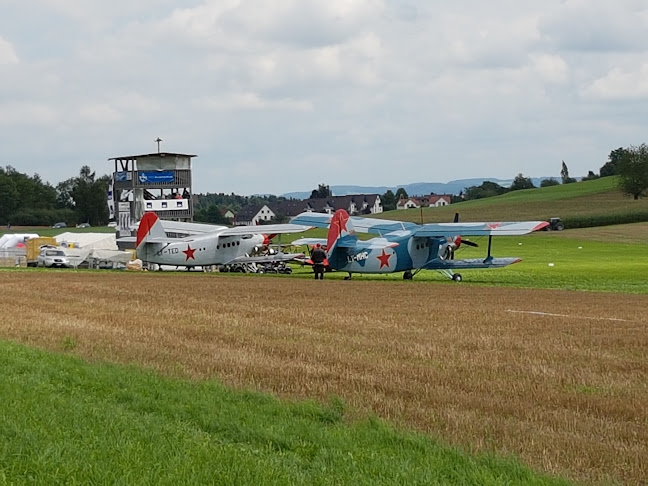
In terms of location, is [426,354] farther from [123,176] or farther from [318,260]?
[123,176]

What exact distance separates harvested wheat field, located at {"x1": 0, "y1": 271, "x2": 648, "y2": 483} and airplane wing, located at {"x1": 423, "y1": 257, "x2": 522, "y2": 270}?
650 inches

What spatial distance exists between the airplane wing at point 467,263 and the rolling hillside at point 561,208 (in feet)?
197

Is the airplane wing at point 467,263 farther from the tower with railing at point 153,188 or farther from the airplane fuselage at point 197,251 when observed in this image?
the tower with railing at point 153,188

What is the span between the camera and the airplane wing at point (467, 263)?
3935 centimetres

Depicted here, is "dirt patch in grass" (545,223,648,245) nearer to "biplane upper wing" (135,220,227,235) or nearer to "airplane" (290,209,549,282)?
"biplane upper wing" (135,220,227,235)

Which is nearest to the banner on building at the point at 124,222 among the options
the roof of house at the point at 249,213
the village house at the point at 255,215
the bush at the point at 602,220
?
the bush at the point at 602,220

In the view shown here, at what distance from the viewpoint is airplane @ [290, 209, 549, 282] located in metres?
38.3

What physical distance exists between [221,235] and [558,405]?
39.8 meters

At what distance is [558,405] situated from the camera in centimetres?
859

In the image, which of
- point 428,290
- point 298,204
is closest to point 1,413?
point 428,290

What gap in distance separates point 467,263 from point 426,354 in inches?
1114

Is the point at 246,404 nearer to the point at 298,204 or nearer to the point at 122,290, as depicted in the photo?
the point at 122,290

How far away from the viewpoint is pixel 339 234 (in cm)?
3834

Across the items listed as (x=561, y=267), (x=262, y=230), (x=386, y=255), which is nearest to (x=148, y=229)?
(x=262, y=230)
